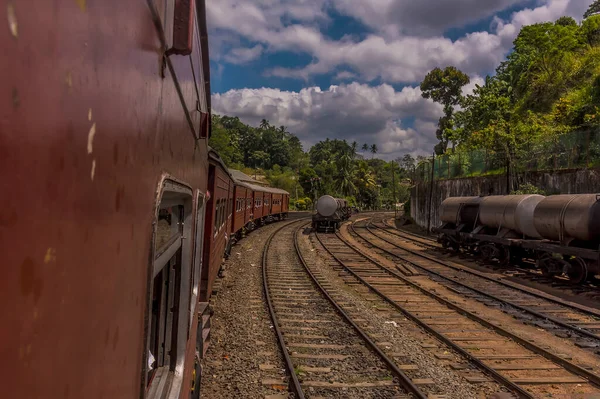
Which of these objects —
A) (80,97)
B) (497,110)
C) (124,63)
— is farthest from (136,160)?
(497,110)

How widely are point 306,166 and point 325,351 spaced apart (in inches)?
4213

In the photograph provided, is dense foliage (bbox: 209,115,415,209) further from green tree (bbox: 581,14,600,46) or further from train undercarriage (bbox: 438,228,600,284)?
train undercarriage (bbox: 438,228,600,284)

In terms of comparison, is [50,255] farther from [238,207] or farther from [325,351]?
[238,207]

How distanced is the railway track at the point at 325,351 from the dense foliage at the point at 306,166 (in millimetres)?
46832

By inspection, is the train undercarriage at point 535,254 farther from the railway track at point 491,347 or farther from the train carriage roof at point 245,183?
the train carriage roof at point 245,183

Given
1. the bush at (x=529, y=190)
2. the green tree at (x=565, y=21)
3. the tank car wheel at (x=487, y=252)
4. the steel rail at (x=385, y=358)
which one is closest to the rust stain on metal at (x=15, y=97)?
the steel rail at (x=385, y=358)

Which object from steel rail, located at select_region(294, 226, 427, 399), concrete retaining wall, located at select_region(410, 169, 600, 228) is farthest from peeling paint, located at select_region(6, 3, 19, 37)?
concrete retaining wall, located at select_region(410, 169, 600, 228)

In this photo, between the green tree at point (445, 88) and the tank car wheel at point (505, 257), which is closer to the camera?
the tank car wheel at point (505, 257)

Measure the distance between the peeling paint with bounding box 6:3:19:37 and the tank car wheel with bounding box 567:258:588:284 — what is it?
14.1 m

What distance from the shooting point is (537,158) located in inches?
838

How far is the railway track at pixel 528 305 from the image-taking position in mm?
7898

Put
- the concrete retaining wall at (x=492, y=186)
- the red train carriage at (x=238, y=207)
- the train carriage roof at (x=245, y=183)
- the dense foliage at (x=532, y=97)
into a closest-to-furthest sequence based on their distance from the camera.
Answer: the red train carriage at (x=238, y=207) < the concrete retaining wall at (x=492, y=186) < the train carriage roof at (x=245, y=183) < the dense foliage at (x=532, y=97)

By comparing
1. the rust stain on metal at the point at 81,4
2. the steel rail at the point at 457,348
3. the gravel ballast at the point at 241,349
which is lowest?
the gravel ballast at the point at 241,349

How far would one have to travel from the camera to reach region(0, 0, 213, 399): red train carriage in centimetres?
60
